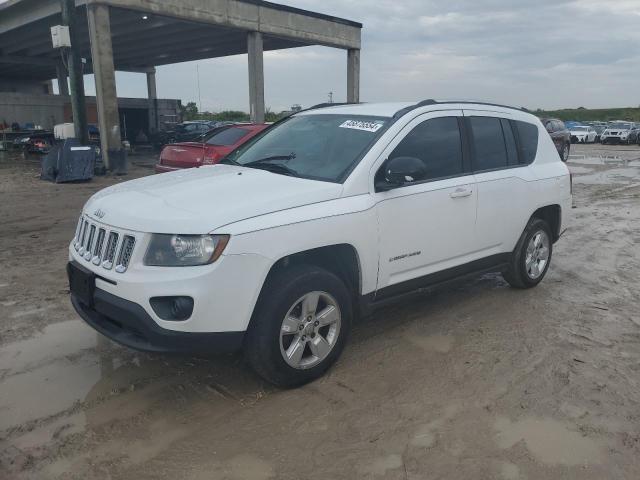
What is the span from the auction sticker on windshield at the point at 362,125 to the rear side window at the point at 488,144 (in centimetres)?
109

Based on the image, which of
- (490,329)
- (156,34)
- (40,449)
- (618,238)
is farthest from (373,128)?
(156,34)

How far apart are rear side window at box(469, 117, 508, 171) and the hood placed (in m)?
1.75

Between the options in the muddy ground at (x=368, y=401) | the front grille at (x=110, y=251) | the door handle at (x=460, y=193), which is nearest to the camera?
the muddy ground at (x=368, y=401)

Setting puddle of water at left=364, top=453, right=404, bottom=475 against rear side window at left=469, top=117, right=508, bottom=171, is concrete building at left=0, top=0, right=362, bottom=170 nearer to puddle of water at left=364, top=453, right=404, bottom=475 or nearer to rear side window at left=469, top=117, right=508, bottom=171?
rear side window at left=469, top=117, right=508, bottom=171

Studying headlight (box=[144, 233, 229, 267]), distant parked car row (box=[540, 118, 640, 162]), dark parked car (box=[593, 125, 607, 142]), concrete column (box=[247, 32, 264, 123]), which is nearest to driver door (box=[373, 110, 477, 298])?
headlight (box=[144, 233, 229, 267])

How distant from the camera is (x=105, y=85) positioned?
55.0 ft

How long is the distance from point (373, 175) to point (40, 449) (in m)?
2.61

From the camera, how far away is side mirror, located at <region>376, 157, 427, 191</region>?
150 inches

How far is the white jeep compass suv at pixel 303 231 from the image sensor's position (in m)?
3.14

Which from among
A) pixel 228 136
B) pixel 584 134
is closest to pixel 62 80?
pixel 228 136

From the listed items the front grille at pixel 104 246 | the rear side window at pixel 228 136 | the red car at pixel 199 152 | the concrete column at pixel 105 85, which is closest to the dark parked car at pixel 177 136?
the concrete column at pixel 105 85

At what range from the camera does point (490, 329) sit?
4.68m

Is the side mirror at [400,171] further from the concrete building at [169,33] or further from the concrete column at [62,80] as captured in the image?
the concrete column at [62,80]

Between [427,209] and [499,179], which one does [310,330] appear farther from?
[499,179]
